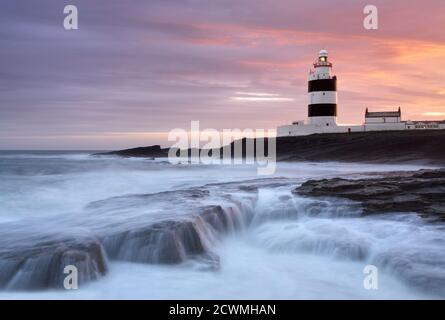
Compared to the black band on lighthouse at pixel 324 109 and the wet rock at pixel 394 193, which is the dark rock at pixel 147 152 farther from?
the wet rock at pixel 394 193

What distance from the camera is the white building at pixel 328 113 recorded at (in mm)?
29531

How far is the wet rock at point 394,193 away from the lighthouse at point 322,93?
781 inches

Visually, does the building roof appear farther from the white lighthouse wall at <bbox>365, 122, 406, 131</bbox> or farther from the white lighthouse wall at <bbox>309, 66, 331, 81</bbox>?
the white lighthouse wall at <bbox>309, 66, 331, 81</bbox>

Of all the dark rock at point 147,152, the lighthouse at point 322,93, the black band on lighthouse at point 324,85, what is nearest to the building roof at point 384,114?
the lighthouse at point 322,93

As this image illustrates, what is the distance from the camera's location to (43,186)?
501 inches

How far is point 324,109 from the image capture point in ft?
99.6

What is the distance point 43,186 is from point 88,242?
24.9 ft

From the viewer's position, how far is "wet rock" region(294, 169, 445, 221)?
7.64 m

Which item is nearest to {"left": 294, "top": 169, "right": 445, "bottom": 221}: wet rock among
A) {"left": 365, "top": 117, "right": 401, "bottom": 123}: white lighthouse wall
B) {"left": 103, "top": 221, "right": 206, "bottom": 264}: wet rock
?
{"left": 103, "top": 221, "right": 206, "bottom": 264}: wet rock

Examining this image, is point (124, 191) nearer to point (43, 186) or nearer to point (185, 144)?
point (43, 186)

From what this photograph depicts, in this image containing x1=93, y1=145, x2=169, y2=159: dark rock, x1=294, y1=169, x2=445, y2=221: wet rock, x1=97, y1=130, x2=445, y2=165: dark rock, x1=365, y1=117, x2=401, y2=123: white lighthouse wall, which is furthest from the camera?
x1=93, y1=145, x2=169, y2=159: dark rock

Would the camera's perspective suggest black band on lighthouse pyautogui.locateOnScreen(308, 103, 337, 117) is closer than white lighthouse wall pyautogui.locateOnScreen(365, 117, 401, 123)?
No

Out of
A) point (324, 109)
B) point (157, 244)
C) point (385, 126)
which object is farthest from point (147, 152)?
point (157, 244)
